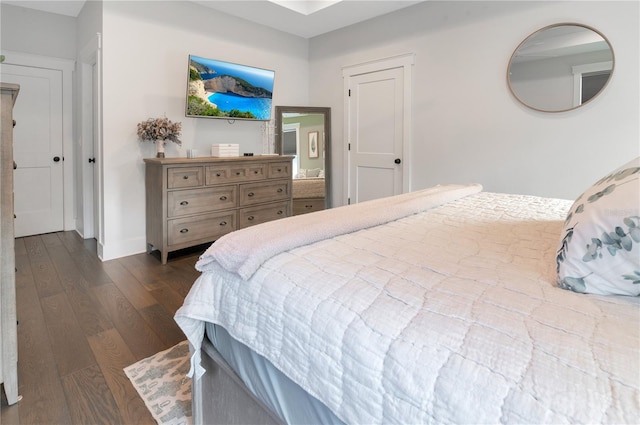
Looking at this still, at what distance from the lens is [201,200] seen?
3.67m

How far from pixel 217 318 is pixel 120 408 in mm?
845

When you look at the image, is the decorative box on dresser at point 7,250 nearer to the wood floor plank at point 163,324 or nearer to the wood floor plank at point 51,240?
the wood floor plank at point 163,324

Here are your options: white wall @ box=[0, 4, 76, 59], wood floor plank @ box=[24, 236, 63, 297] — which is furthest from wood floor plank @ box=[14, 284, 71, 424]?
white wall @ box=[0, 4, 76, 59]

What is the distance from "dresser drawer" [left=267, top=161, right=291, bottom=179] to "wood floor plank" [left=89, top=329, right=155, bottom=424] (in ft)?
8.39

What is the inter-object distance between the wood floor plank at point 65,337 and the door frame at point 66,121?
2.42m

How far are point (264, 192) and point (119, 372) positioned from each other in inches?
106

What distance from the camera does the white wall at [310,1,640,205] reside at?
9.54 ft

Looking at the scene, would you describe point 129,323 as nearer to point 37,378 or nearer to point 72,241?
point 37,378

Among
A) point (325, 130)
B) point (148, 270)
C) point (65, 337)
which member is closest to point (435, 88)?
point (325, 130)

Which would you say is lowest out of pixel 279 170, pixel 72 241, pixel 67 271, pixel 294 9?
pixel 67 271

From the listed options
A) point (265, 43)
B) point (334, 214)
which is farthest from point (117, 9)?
point (334, 214)

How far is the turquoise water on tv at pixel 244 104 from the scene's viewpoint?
160 inches

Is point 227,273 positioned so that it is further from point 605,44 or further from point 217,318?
point 605,44

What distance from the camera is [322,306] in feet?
2.77
